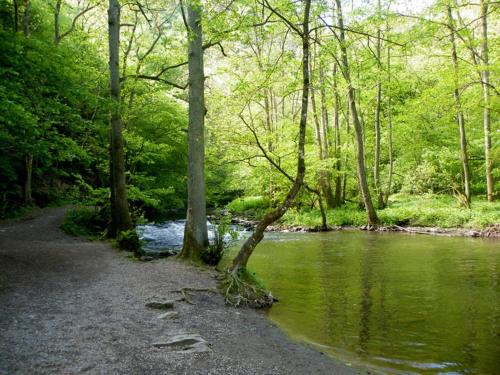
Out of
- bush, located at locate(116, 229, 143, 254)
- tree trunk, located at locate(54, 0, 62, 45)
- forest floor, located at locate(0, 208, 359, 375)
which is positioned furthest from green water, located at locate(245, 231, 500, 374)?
tree trunk, located at locate(54, 0, 62, 45)

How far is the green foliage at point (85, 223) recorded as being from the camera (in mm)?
13586

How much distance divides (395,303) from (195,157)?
206 inches

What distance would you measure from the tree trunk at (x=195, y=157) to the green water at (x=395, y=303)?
6.17ft

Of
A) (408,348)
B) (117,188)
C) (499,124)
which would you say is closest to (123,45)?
(117,188)

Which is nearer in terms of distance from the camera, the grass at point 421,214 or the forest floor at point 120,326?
the forest floor at point 120,326

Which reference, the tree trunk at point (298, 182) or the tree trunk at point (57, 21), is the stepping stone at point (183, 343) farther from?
the tree trunk at point (57, 21)

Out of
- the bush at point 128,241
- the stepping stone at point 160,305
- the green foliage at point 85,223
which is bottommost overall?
the stepping stone at point 160,305

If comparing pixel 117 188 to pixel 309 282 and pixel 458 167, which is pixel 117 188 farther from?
pixel 458 167

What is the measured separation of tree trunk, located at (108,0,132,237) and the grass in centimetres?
1076

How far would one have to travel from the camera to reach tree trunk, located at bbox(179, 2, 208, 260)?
929 centimetres

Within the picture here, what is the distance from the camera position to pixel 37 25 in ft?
54.9

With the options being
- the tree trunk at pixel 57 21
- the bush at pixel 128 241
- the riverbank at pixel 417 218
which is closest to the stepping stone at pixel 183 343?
the bush at pixel 128 241

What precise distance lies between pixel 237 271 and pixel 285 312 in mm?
1218

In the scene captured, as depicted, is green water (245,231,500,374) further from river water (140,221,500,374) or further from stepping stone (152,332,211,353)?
stepping stone (152,332,211,353)
